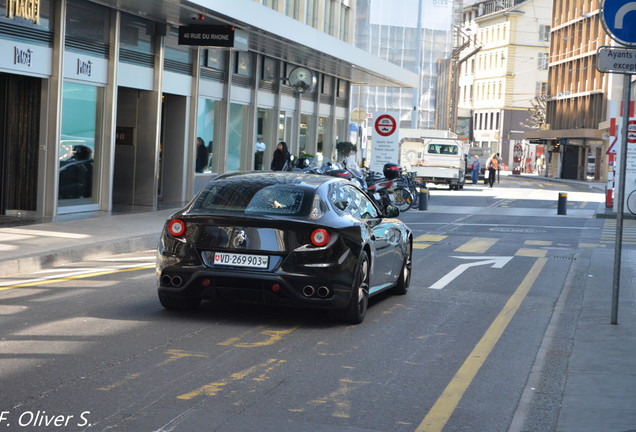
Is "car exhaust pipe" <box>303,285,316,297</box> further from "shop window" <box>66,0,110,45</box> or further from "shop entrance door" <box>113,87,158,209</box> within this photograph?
"shop entrance door" <box>113,87,158,209</box>

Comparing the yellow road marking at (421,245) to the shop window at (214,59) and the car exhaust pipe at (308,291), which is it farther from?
the shop window at (214,59)

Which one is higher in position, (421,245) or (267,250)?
(267,250)

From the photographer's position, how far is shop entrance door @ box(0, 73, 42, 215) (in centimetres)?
2069

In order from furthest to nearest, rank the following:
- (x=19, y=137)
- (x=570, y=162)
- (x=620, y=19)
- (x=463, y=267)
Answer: (x=570, y=162) → (x=19, y=137) → (x=463, y=267) → (x=620, y=19)

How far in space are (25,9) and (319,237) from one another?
415 inches

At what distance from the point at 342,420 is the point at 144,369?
1.78 metres

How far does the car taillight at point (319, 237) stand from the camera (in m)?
9.74

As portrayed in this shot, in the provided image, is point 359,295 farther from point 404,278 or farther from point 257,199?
point 404,278

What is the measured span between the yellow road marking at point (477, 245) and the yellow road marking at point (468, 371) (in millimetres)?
5791

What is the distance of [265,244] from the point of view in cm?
970

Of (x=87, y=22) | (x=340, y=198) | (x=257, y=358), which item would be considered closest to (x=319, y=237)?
(x=340, y=198)

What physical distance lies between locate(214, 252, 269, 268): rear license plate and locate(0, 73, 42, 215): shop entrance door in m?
11.9

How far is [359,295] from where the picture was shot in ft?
33.6

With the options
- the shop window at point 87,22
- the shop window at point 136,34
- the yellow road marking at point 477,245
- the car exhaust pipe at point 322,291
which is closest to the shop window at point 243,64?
the shop window at point 136,34
